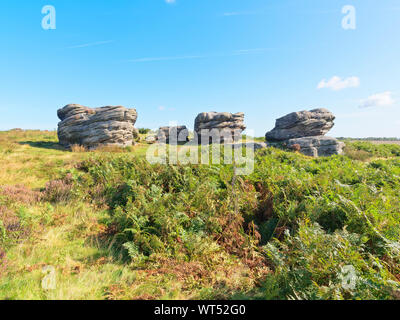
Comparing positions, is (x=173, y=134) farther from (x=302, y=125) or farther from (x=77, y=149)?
(x=302, y=125)

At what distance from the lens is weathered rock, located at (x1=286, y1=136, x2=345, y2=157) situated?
2411cm

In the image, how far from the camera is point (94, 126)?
22188 millimetres

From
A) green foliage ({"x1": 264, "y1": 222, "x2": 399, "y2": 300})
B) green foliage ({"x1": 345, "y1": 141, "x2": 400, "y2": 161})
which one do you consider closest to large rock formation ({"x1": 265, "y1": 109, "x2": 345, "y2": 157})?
green foliage ({"x1": 345, "y1": 141, "x2": 400, "y2": 161})

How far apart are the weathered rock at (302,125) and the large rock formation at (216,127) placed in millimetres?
6209

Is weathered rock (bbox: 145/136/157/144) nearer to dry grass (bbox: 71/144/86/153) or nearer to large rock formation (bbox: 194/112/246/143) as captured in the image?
large rock formation (bbox: 194/112/246/143)

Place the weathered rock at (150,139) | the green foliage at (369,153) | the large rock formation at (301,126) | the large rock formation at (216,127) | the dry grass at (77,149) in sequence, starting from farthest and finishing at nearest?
the large rock formation at (216,127) < the large rock formation at (301,126) < the weathered rock at (150,139) < the green foliage at (369,153) < the dry grass at (77,149)

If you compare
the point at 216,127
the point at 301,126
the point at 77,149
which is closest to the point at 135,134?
the point at 77,149

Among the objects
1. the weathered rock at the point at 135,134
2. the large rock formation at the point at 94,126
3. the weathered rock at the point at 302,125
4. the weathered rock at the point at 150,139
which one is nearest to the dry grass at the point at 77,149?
the large rock formation at the point at 94,126

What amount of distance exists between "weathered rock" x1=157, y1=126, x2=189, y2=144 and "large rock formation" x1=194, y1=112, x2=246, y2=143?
215 centimetres

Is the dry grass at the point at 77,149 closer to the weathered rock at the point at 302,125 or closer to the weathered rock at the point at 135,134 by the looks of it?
the weathered rock at the point at 135,134

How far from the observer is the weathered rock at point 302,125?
30.6 meters

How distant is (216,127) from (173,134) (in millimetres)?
7518

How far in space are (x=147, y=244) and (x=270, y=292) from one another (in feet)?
8.74
